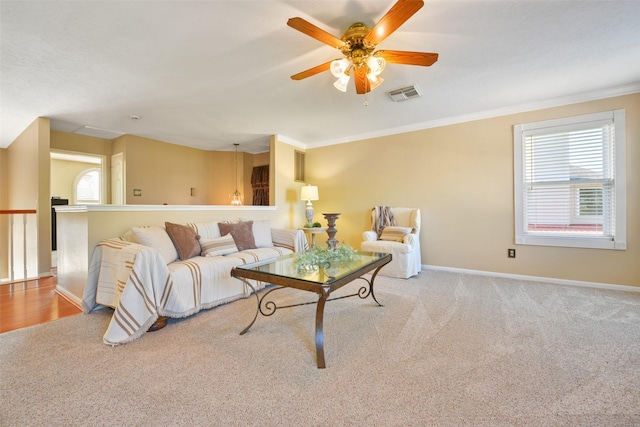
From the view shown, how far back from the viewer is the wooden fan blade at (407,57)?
1949 mm

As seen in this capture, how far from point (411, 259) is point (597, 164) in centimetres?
247

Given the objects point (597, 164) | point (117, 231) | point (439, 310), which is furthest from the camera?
point (597, 164)

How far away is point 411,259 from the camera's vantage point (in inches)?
148

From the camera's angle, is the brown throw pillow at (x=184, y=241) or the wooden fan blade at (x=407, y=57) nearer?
the wooden fan blade at (x=407, y=57)

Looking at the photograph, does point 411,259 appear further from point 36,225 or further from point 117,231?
point 36,225

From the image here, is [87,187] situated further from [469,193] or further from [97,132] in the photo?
[469,193]

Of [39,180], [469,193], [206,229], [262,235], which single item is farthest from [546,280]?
[39,180]

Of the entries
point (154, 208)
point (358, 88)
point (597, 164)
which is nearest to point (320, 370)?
point (358, 88)

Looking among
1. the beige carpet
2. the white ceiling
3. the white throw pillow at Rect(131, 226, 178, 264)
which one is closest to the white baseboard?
the beige carpet

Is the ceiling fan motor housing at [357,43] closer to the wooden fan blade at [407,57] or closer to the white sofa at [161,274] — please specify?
the wooden fan blade at [407,57]

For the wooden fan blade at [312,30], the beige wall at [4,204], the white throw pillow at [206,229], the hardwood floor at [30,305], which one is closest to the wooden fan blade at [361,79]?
the wooden fan blade at [312,30]

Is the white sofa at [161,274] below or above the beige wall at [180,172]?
below

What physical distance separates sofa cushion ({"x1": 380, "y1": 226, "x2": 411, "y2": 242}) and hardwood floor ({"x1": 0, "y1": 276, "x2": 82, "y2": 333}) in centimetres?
370

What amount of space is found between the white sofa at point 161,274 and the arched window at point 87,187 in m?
6.29
